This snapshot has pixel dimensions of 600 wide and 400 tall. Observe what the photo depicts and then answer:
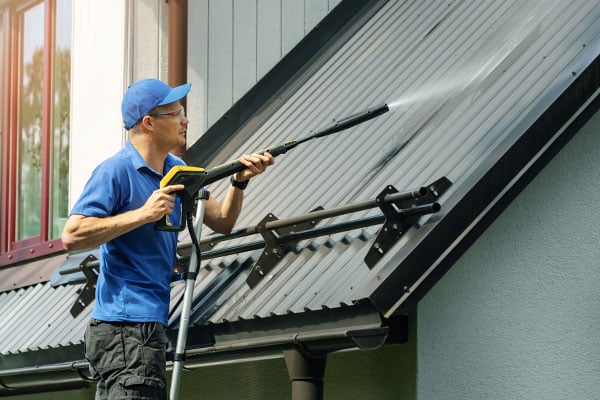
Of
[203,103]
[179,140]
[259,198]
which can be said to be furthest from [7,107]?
[179,140]

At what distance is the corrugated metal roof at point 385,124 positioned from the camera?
601cm

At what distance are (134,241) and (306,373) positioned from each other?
0.95 m

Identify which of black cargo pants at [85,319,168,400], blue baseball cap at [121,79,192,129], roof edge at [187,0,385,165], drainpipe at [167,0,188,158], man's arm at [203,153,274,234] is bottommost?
black cargo pants at [85,319,168,400]

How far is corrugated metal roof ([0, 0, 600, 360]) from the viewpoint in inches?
237

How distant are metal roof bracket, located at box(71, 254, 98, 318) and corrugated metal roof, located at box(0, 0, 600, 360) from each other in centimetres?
6

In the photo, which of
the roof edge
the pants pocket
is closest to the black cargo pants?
the pants pocket

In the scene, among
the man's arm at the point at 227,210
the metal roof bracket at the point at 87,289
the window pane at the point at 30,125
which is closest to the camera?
the man's arm at the point at 227,210

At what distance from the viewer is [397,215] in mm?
5934

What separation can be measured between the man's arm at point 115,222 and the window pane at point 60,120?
15.3ft

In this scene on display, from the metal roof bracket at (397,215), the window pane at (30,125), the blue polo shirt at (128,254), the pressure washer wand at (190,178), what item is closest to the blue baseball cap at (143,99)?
the blue polo shirt at (128,254)

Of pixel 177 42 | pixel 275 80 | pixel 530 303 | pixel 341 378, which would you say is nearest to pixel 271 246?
pixel 341 378

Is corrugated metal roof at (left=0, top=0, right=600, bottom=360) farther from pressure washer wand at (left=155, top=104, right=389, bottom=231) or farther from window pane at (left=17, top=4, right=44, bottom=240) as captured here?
window pane at (left=17, top=4, right=44, bottom=240)

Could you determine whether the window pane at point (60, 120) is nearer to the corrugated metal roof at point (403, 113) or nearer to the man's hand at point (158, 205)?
the corrugated metal roof at point (403, 113)

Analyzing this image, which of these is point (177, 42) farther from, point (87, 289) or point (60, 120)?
point (87, 289)
